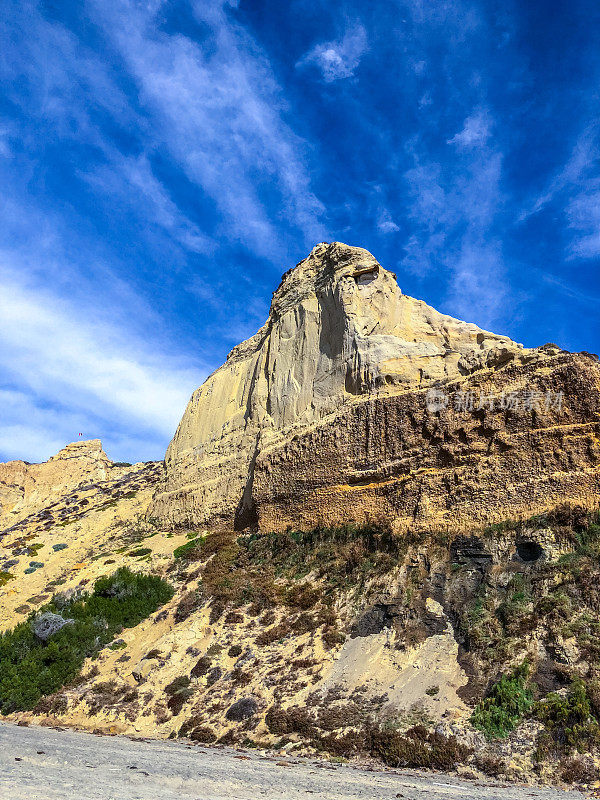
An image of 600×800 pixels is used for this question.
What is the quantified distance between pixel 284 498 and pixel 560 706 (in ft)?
46.7

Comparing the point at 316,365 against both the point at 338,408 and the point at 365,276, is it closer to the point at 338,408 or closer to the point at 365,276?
the point at 338,408

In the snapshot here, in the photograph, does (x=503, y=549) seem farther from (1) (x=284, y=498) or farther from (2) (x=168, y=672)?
(2) (x=168, y=672)

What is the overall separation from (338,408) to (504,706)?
14.7 m

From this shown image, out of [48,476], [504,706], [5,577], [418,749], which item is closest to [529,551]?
[504,706]

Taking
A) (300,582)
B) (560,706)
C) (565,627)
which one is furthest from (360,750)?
(300,582)

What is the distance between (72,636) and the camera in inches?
829

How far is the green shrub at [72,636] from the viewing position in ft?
62.9

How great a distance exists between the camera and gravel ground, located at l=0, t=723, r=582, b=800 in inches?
310

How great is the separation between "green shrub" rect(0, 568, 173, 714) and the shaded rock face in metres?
6.10

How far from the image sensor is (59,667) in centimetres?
1973

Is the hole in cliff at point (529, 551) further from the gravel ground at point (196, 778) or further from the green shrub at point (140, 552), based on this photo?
the green shrub at point (140, 552)

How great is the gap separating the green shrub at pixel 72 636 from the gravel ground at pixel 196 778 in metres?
7.16

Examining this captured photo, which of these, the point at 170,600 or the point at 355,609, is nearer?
the point at 355,609

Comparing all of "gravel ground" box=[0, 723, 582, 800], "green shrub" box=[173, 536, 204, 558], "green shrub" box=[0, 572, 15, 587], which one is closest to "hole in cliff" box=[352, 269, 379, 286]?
"green shrub" box=[173, 536, 204, 558]
